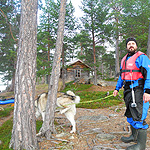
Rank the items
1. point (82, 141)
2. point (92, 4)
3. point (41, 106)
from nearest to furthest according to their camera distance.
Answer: point (82, 141) → point (41, 106) → point (92, 4)

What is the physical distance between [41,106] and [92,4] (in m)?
18.3

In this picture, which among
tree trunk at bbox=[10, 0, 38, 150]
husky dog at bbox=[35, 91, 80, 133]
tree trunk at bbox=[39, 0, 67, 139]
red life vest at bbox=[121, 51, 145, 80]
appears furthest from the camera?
husky dog at bbox=[35, 91, 80, 133]

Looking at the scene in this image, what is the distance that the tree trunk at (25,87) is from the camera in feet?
10.3

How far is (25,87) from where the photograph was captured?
10.6 ft

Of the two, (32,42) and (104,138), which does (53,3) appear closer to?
(32,42)

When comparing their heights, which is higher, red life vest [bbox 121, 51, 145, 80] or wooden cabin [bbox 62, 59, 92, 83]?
wooden cabin [bbox 62, 59, 92, 83]

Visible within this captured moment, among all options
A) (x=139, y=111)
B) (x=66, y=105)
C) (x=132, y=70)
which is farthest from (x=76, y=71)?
(x=139, y=111)

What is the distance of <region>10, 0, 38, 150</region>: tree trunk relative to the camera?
A: 3.15 m

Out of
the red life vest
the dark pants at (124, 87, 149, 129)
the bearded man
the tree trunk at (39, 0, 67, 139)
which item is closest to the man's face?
the bearded man

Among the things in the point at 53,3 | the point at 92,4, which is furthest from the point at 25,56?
the point at 92,4

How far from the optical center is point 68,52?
754 inches

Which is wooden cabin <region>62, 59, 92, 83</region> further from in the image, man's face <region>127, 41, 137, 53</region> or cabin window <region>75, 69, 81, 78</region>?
man's face <region>127, 41, 137, 53</region>

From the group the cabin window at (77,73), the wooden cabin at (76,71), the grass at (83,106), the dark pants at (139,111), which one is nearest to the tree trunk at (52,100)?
the grass at (83,106)

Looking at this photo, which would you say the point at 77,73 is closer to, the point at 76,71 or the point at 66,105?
the point at 76,71
